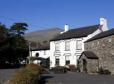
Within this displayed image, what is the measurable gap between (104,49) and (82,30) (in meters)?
17.0

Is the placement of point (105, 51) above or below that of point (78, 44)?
below

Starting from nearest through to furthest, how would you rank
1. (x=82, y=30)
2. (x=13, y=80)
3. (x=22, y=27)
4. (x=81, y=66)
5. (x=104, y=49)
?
(x=13, y=80)
(x=104, y=49)
(x=81, y=66)
(x=82, y=30)
(x=22, y=27)

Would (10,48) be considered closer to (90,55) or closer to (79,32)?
(79,32)

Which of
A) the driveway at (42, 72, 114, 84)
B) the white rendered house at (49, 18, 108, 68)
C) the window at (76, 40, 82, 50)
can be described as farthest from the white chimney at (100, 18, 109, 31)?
the driveway at (42, 72, 114, 84)

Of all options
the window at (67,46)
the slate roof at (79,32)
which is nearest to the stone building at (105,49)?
the slate roof at (79,32)

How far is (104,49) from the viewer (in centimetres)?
5131

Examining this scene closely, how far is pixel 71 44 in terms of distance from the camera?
65.1m

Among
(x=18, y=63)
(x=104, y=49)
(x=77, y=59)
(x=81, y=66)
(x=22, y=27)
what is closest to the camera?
(x=104, y=49)

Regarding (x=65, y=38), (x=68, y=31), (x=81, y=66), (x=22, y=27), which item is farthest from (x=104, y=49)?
(x=22, y=27)

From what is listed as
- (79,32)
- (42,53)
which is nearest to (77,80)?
(79,32)

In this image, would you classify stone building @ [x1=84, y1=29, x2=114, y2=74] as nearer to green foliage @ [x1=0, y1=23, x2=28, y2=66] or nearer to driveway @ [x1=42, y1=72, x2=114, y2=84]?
driveway @ [x1=42, y1=72, x2=114, y2=84]

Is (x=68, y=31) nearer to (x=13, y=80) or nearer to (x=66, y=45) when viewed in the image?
(x=66, y=45)

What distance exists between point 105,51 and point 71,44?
1500 centimetres

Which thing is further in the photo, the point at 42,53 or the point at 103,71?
the point at 42,53
